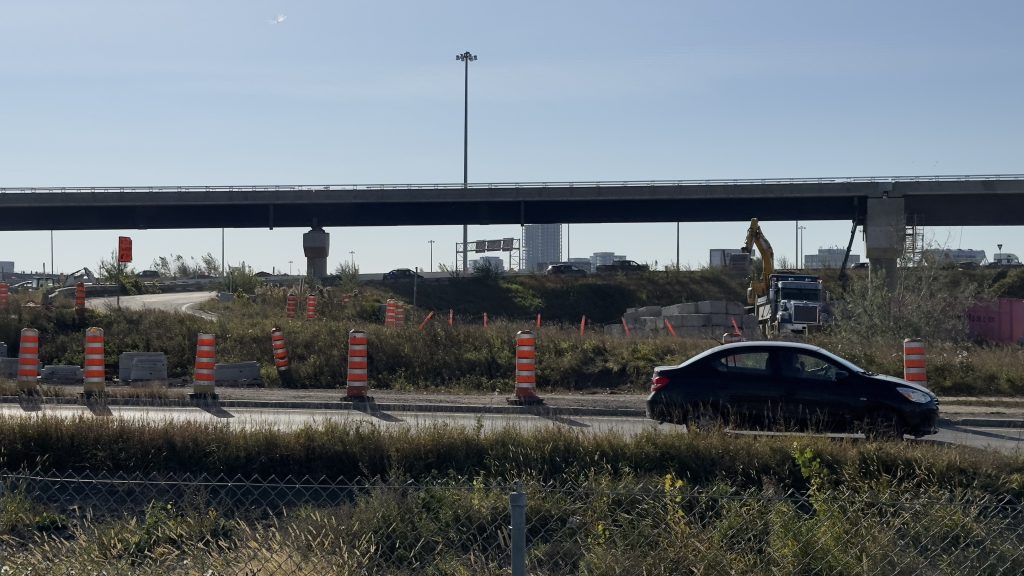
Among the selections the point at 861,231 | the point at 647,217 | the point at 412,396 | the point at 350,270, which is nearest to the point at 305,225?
the point at 350,270

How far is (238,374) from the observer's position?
23453mm

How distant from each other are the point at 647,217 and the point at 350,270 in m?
21.3

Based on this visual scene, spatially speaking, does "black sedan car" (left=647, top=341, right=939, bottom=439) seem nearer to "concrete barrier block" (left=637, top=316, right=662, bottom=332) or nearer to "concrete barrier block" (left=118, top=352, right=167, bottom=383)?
"concrete barrier block" (left=118, top=352, right=167, bottom=383)

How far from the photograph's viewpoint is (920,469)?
10.0 metres

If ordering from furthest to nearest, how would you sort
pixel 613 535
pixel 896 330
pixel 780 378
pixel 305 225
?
pixel 305 225 → pixel 896 330 → pixel 780 378 → pixel 613 535

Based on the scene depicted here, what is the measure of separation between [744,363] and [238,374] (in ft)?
42.1

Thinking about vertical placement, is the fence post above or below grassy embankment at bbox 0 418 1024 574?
above

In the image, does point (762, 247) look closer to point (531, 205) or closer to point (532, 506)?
point (531, 205)

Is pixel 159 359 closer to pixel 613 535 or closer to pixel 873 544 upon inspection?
pixel 613 535

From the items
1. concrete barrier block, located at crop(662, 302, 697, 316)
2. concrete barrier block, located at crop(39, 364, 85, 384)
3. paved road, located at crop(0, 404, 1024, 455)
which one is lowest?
paved road, located at crop(0, 404, 1024, 455)

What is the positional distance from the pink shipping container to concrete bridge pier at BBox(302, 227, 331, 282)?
4074cm

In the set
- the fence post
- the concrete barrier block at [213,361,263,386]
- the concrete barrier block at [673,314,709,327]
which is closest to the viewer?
the fence post

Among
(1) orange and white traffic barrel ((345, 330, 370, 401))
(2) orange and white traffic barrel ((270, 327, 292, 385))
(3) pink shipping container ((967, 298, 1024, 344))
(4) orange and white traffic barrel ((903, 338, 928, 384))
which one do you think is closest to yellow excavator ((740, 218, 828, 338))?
(3) pink shipping container ((967, 298, 1024, 344))

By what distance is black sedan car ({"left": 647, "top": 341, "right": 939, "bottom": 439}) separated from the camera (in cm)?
1428
